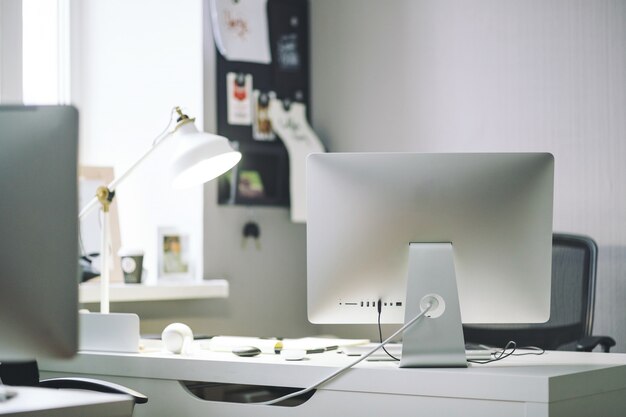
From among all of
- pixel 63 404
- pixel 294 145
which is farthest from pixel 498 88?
pixel 63 404

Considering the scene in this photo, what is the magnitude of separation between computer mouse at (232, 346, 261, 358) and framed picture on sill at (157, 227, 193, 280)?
48.5 inches

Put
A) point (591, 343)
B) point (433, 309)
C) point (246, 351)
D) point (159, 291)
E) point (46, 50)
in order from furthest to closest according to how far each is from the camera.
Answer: point (46, 50) → point (159, 291) → point (591, 343) → point (246, 351) → point (433, 309)

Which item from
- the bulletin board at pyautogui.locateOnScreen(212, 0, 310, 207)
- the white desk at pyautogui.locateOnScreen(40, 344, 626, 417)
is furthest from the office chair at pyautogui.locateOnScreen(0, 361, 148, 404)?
the bulletin board at pyautogui.locateOnScreen(212, 0, 310, 207)

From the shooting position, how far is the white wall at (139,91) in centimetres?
327

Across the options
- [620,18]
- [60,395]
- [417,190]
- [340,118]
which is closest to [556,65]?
[620,18]

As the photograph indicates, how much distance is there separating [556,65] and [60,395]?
2.31 metres

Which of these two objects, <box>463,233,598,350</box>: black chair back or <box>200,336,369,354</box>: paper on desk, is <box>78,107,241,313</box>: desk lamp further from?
<box>463,233,598,350</box>: black chair back

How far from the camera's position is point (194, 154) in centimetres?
210

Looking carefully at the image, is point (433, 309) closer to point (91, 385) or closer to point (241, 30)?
point (91, 385)

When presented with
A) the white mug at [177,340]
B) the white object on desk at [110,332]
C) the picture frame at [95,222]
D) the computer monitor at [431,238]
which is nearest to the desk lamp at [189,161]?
the white object on desk at [110,332]

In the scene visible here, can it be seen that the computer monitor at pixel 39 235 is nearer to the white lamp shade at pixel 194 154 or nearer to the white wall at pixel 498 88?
the white lamp shade at pixel 194 154

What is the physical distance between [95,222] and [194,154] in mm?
1034

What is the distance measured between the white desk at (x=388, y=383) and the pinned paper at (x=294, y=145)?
1.61m

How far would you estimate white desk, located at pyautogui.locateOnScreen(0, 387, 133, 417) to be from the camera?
118 cm
